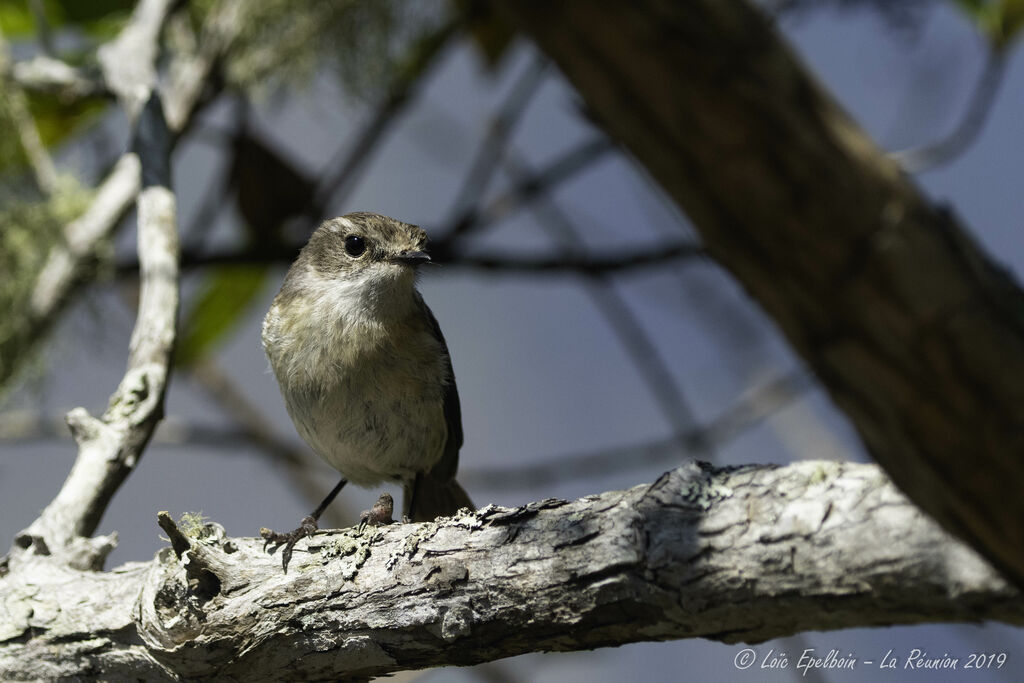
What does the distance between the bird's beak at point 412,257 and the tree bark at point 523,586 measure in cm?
151

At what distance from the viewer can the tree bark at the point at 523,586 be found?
71.5 inches

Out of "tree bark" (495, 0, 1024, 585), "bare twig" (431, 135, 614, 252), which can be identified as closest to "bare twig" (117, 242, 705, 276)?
"bare twig" (431, 135, 614, 252)

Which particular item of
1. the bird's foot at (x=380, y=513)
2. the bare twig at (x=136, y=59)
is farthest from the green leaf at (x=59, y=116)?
the bird's foot at (x=380, y=513)

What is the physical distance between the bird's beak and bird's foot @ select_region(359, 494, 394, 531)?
117 centimetres

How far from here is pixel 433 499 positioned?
14.2ft

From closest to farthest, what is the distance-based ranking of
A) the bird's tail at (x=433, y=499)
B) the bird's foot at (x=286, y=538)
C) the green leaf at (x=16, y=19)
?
1. the bird's foot at (x=286, y=538)
2. the bird's tail at (x=433, y=499)
3. the green leaf at (x=16, y=19)

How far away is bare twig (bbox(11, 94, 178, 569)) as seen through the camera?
120 inches

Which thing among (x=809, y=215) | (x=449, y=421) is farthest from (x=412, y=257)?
(x=809, y=215)

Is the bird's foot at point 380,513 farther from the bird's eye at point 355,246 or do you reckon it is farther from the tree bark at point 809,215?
the tree bark at point 809,215

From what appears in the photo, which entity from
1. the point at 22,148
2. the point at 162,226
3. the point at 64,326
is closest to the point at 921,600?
the point at 162,226

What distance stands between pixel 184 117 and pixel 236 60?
2.30 ft

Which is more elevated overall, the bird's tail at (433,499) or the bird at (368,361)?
the bird at (368,361)

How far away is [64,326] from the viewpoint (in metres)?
5.07

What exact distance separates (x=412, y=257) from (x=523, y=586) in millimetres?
2011
